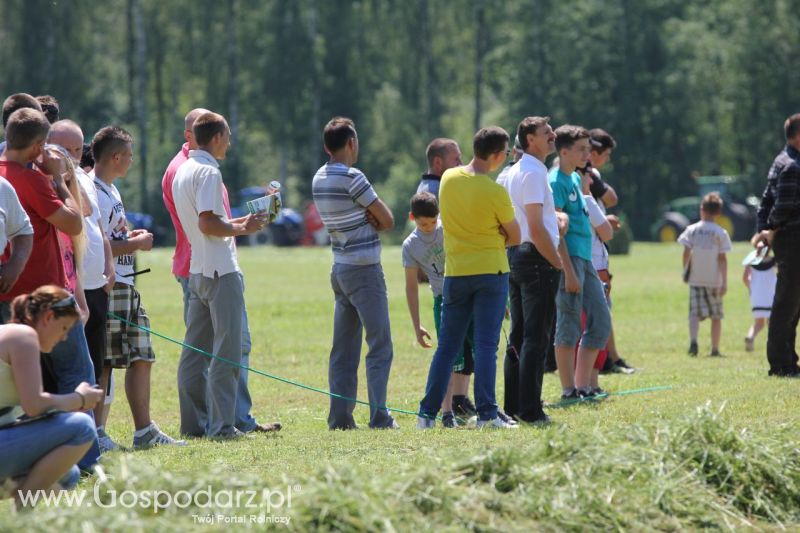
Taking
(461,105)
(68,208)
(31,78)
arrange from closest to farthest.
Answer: (68,208) < (31,78) < (461,105)

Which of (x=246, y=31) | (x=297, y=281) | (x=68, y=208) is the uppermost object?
(x=246, y=31)

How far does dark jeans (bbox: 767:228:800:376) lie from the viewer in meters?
11.6

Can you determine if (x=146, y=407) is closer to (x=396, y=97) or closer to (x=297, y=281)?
(x=297, y=281)

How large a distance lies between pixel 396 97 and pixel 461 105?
640 cm

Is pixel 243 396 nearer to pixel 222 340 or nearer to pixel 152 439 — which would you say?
pixel 222 340

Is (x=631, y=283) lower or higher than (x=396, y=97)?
lower

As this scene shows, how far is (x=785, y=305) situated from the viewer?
Answer: 11664 mm

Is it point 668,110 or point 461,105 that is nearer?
point 668,110

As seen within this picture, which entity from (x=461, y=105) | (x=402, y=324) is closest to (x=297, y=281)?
(x=402, y=324)

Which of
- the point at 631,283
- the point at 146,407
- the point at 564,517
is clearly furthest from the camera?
the point at 631,283

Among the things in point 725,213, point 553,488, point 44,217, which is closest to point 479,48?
point 725,213

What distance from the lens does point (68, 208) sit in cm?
755

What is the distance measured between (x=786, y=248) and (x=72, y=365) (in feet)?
21.7

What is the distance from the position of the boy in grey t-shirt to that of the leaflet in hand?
127 centimetres
